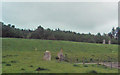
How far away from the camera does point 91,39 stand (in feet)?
339

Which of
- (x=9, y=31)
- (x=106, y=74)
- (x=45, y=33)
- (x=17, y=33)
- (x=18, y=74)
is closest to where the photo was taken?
(x=18, y=74)

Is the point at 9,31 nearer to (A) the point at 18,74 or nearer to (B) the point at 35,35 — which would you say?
(B) the point at 35,35

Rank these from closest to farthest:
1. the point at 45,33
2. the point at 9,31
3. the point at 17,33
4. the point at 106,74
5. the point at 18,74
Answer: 1. the point at 18,74
2. the point at 106,74
3. the point at 9,31
4. the point at 17,33
5. the point at 45,33

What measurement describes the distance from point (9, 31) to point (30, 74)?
72.0 m

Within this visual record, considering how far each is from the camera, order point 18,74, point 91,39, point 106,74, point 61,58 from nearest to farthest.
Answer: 1. point 18,74
2. point 106,74
3. point 61,58
4. point 91,39

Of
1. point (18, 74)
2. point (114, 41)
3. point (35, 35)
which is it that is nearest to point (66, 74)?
point (18, 74)

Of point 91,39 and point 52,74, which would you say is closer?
point 52,74

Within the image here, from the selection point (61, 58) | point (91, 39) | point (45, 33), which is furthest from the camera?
point (91, 39)

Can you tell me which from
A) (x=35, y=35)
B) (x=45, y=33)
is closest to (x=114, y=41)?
(x=45, y=33)

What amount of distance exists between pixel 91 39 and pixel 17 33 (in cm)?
5166

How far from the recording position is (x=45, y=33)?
95875 millimetres

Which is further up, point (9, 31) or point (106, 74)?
point (9, 31)

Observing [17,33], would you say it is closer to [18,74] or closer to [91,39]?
[91,39]

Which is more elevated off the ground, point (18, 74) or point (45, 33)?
point (45, 33)
